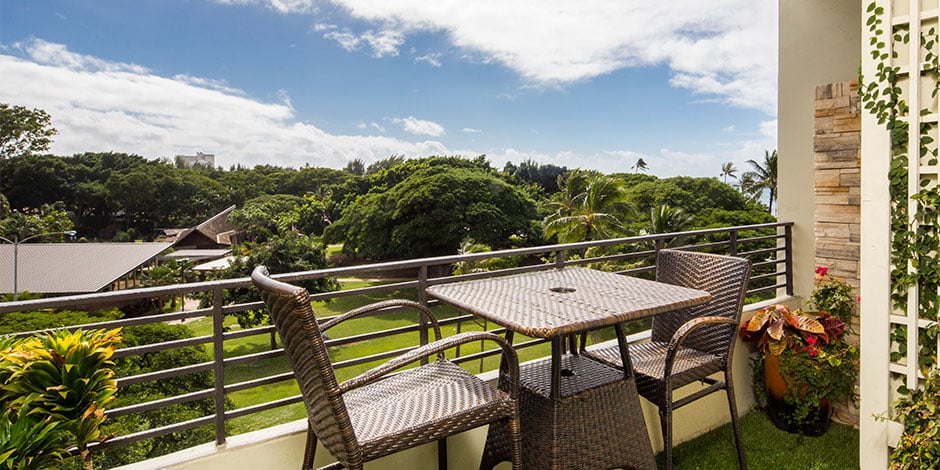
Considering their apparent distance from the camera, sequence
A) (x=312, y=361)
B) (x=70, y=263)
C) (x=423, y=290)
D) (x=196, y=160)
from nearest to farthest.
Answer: (x=312, y=361)
(x=423, y=290)
(x=70, y=263)
(x=196, y=160)

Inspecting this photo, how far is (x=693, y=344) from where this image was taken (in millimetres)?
2418

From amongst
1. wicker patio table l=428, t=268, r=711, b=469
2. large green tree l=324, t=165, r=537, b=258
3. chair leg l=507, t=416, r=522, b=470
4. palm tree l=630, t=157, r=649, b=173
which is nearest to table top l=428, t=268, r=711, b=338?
wicker patio table l=428, t=268, r=711, b=469

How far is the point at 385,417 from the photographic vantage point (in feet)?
4.95

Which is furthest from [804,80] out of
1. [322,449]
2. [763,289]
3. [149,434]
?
[149,434]

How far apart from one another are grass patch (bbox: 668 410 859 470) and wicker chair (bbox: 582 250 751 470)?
26 cm

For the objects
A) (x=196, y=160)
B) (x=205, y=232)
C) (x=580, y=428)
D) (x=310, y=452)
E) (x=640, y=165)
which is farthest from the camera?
A: (x=640, y=165)

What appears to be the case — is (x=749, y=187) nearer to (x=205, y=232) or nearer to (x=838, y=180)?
(x=205, y=232)

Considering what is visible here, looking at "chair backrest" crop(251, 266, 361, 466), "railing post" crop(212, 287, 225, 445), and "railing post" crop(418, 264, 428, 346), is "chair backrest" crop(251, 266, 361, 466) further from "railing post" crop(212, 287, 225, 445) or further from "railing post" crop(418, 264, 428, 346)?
"railing post" crop(418, 264, 428, 346)

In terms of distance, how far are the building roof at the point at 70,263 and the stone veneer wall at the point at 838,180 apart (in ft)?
110

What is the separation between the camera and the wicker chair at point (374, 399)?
130cm

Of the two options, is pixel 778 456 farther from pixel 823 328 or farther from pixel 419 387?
pixel 419 387

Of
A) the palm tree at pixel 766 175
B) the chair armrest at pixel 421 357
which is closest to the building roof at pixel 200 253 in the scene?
the chair armrest at pixel 421 357

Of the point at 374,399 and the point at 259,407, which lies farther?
the point at 259,407

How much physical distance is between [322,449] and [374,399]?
1.29 feet
